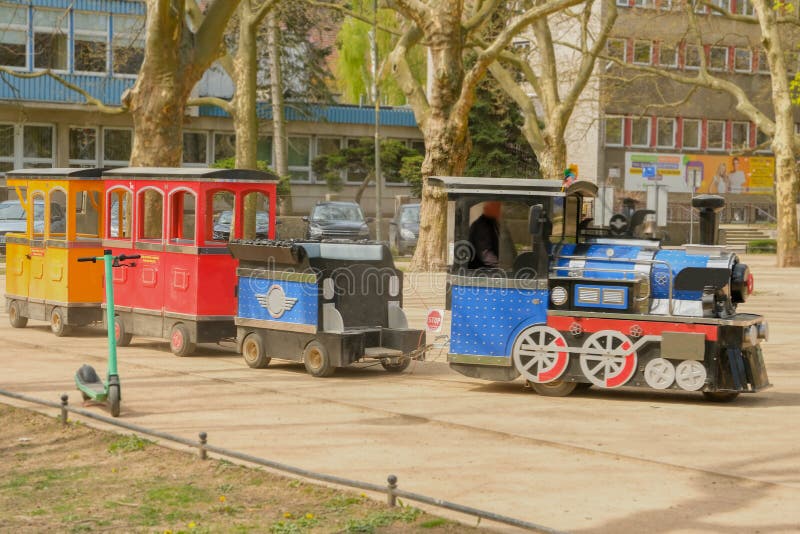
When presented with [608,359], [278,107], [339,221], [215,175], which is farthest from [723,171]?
[608,359]

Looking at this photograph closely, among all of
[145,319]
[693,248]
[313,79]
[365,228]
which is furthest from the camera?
[313,79]

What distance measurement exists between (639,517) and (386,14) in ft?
168

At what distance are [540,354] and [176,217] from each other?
591cm

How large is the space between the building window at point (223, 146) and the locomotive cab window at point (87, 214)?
45.2 meters

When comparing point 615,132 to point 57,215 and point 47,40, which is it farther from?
point 57,215

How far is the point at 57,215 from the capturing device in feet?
63.0

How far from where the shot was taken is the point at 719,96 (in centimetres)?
7119

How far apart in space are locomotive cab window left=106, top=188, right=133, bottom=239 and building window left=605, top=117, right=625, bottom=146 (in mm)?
52302

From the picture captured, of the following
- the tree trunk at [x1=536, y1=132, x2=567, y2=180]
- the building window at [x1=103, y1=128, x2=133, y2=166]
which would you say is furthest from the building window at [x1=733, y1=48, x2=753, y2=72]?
the tree trunk at [x1=536, y1=132, x2=567, y2=180]

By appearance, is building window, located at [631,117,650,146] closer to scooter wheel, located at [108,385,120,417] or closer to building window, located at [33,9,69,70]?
building window, located at [33,9,69,70]

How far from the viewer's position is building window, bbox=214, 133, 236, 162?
6412 cm

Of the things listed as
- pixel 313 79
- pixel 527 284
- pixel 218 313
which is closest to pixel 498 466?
pixel 527 284

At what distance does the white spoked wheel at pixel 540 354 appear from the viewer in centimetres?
1297

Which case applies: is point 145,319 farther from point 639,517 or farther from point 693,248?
point 639,517
